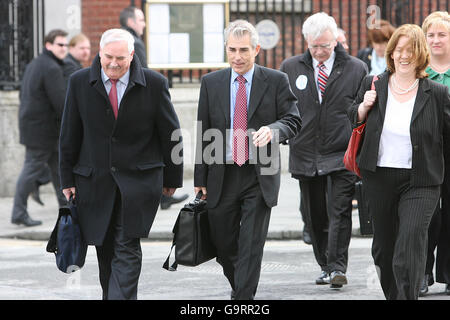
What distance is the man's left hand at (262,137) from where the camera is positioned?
6.25 metres

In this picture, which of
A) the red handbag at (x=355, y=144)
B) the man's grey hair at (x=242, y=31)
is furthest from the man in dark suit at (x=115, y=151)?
the red handbag at (x=355, y=144)

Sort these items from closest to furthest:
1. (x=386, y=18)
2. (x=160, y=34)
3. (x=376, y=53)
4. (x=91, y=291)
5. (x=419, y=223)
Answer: (x=419, y=223) → (x=91, y=291) → (x=376, y=53) → (x=160, y=34) → (x=386, y=18)

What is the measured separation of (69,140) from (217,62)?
24.6ft

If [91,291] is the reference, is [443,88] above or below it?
above

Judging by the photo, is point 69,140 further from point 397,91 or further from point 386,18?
point 386,18

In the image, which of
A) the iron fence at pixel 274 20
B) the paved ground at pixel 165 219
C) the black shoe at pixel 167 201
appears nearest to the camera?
the paved ground at pixel 165 219

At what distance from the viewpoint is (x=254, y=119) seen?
6656 mm

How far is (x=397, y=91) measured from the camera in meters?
6.42

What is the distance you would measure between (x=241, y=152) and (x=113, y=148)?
834 mm

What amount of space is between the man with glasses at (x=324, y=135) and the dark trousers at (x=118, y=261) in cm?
212

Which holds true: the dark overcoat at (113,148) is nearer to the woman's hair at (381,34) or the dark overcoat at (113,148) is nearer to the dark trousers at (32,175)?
the dark trousers at (32,175)

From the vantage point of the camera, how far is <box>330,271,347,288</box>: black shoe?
7.73 meters

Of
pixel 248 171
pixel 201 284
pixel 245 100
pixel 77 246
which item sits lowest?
pixel 201 284

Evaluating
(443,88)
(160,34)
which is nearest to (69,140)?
(443,88)
